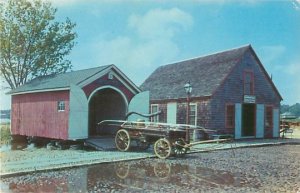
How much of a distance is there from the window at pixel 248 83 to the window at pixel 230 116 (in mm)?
1351

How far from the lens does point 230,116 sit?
2030 centimetres

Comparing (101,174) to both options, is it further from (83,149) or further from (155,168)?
(83,149)

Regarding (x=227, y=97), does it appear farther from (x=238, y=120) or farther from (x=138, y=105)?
(x=138, y=105)

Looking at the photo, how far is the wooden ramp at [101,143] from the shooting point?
1405 centimetres

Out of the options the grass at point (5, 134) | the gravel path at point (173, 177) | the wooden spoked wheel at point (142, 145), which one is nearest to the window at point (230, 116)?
the wooden spoked wheel at point (142, 145)

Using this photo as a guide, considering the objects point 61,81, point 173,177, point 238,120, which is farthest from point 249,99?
point 173,177

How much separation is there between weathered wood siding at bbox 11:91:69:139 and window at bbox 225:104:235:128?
8.88 m

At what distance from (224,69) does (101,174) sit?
12958 mm

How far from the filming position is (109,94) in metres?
18.5

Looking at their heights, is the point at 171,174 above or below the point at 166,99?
below

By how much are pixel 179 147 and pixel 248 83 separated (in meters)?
10.1

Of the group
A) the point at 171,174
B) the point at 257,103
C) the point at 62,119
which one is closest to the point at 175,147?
the point at 171,174

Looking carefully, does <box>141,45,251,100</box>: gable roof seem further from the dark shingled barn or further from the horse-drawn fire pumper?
the horse-drawn fire pumper

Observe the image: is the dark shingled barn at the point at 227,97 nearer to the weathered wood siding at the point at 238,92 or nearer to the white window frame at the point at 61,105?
the weathered wood siding at the point at 238,92
